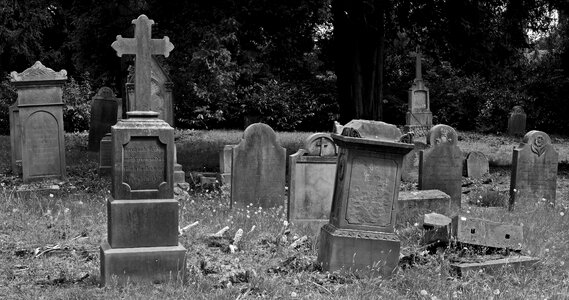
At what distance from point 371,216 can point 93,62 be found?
865 inches

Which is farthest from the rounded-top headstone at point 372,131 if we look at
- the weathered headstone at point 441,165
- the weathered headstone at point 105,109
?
the weathered headstone at point 105,109

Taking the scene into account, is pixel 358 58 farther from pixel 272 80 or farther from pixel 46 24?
pixel 46 24

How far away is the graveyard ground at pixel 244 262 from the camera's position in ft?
19.2

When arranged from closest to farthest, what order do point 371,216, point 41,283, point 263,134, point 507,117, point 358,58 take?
point 41,283 → point 371,216 → point 263,134 → point 358,58 → point 507,117

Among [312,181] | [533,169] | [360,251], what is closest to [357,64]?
[533,169]

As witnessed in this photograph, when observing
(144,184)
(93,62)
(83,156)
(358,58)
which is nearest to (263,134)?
(144,184)

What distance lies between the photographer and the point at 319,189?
8984mm

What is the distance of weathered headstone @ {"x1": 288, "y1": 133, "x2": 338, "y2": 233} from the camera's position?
29.2 ft

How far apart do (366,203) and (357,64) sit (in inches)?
415

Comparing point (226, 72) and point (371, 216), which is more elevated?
point (226, 72)

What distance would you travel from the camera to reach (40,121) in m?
11.7

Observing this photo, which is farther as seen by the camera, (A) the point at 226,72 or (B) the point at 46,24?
(B) the point at 46,24

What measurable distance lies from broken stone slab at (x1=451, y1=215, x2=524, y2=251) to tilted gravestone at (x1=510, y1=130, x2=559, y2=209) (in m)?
4.34

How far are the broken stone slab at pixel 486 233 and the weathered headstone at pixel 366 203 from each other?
2.41 feet
